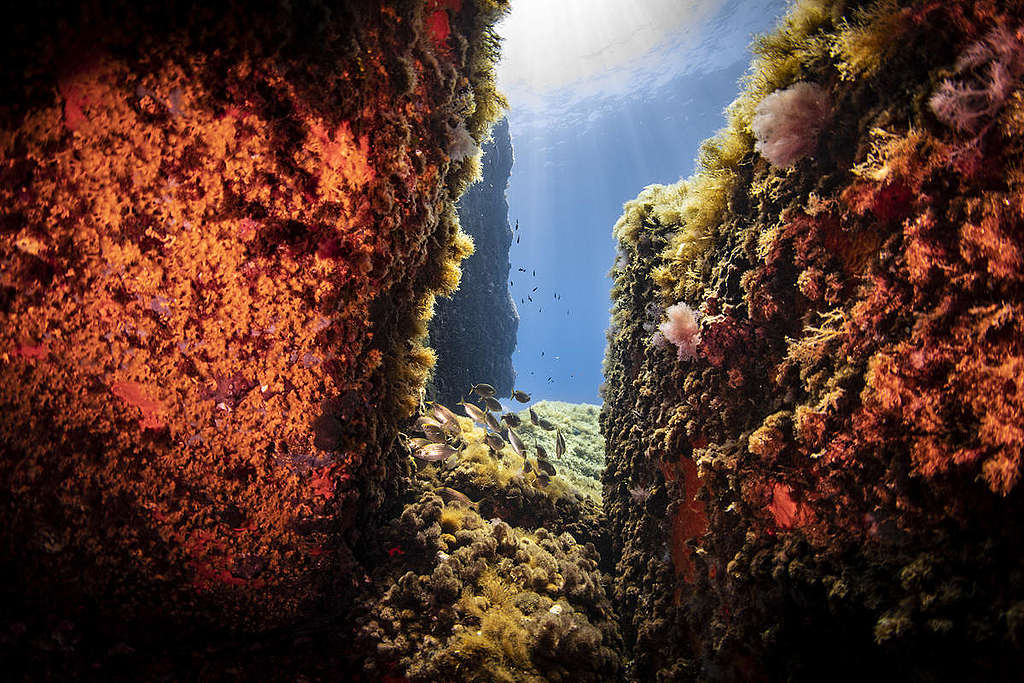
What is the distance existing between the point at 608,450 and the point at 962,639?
460 centimetres

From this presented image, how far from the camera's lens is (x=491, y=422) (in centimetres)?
600

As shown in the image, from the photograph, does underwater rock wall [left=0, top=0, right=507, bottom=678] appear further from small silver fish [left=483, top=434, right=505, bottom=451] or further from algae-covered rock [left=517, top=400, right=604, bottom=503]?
algae-covered rock [left=517, top=400, right=604, bottom=503]

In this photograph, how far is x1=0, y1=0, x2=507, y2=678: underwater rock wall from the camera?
208 centimetres

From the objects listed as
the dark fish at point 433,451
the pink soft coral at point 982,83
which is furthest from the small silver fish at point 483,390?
the pink soft coral at point 982,83

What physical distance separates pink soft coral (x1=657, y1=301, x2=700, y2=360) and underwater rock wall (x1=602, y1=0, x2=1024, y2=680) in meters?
0.02

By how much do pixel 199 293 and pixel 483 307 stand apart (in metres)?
13.7

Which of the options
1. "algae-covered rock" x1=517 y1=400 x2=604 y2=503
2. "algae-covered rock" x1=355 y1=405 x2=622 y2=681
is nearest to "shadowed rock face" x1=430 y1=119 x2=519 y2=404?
"algae-covered rock" x1=517 y1=400 x2=604 y2=503

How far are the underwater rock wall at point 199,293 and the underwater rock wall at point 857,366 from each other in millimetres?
2442

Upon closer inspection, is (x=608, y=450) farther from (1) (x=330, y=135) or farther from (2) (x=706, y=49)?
(2) (x=706, y=49)

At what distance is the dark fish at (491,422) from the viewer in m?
5.91

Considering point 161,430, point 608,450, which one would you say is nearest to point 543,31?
point 608,450

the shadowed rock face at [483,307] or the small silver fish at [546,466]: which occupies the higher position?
the shadowed rock face at [483,307]

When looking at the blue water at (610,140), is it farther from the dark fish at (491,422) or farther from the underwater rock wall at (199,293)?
the dark fish at (491,422)

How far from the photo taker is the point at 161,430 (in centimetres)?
261
